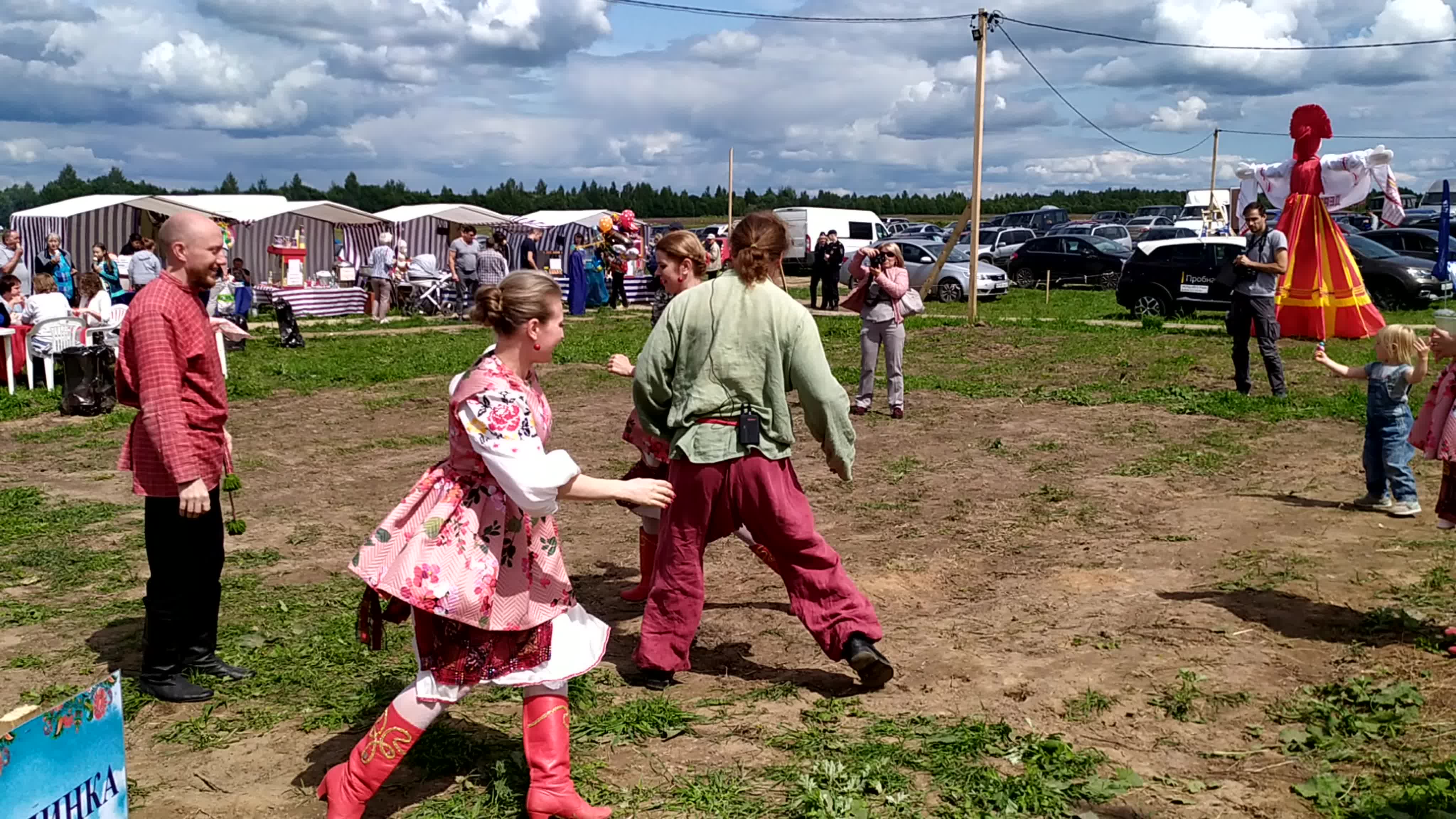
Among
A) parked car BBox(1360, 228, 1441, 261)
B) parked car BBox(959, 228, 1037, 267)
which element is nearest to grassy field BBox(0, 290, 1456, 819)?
parked car BBox(1360, 228, 1441, 261)

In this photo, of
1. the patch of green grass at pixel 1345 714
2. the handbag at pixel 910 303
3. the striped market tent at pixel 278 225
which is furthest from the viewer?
the striped market tent at pixel 278 225

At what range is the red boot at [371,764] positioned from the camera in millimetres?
3307

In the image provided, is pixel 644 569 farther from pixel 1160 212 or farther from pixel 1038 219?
pixel 1160 212

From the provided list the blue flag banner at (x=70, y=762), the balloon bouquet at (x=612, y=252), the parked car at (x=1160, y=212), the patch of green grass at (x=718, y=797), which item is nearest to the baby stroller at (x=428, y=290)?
the balloon bouquet at (x=612, y=252)

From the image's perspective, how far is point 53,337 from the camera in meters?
12.8

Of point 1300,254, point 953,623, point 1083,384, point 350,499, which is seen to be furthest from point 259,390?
point 1300,254

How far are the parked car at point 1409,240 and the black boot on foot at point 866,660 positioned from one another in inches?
900

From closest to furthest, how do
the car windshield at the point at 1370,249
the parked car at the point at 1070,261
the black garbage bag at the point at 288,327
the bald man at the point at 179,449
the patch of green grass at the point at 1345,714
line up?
the patch of green grass at the point at 1345,714 < the bald man at the point at 179,449 < the black garbage bag at the point at 288,327 < the car windshield at the point at 1370,249 < the parked car at the point at 1070,261

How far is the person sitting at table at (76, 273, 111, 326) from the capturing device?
42.7 ft

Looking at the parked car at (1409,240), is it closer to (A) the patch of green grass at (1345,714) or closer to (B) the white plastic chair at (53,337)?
(A) the patch of green grass at (1345,714)

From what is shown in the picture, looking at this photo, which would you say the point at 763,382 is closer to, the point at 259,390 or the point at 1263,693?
the point at 1263,693

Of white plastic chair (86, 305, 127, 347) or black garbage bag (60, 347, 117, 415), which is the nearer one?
black garbage bag (60, 347, 117, 415)

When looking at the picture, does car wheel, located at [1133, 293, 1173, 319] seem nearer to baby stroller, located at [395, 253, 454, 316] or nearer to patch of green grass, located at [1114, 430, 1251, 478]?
patch of green grass, located at [1114, 430, 1251, 478]

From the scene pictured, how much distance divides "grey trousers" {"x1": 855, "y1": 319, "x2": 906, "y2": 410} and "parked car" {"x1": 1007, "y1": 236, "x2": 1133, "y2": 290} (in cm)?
1937
